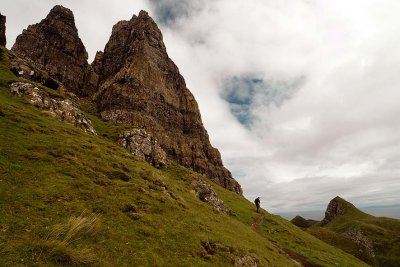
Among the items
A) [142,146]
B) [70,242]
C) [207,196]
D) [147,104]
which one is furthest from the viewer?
[147,104]

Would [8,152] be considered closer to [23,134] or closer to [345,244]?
[23,134]

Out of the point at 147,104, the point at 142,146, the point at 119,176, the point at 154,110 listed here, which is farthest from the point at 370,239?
the point at 147,104

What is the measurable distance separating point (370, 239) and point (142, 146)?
102 metres

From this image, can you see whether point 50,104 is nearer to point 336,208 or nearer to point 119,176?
point 119,176

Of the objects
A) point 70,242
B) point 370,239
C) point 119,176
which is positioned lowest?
point 70,242

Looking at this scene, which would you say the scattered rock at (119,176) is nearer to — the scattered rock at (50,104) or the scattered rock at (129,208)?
the scattered rock at (129,208)

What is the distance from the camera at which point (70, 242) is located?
79.2 ft

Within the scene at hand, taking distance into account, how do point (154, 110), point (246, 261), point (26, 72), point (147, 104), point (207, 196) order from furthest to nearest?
point (154, 110) → point (147, 104) → point (26, 72) → point (207, 196) → point (246, 261)

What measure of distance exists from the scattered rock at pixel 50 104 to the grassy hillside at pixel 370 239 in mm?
101320

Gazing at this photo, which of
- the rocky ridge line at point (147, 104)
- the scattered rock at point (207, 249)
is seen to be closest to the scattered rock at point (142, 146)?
the scattered rock at point (207, 249)

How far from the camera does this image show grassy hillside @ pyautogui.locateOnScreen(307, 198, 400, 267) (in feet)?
380

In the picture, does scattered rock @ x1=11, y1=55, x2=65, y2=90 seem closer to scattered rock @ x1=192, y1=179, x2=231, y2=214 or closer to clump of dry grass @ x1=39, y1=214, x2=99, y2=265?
scattered rock @ x1=192, y1=179, x2=231, y2=214

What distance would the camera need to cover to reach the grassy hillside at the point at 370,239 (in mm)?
115750

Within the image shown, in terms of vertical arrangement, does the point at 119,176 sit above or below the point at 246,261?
above
